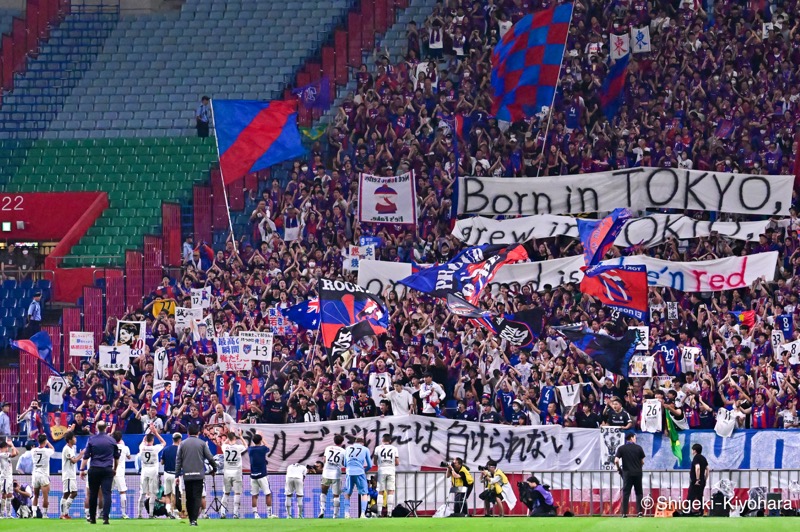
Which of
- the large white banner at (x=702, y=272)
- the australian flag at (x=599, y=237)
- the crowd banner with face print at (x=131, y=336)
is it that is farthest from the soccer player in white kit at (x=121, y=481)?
the australian flag at (x=599, y=237)

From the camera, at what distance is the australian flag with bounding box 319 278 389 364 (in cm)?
3316

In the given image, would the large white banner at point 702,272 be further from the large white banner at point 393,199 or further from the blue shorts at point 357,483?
the blue shorts at point 357,483

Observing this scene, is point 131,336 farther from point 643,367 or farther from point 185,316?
point 643,367

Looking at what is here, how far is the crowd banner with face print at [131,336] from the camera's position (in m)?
36.2

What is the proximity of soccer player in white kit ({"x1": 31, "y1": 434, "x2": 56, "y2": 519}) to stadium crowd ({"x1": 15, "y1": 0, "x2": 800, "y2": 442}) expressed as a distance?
3.89 meters

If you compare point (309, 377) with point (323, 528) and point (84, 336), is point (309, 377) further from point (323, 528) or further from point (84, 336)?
point (323, 528)

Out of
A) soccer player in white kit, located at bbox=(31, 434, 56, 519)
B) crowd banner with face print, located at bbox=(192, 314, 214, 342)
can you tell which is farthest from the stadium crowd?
soccer player in white kit, located at bbox=(31, 434, 56, 519)

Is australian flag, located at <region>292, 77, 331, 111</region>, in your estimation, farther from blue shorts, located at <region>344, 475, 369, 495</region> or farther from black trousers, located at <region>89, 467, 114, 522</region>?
black trousers, located at <region>89, 467, 114, 522</region>

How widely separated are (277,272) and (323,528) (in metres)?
13.8

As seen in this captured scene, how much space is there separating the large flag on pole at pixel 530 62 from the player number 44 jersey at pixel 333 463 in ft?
40.7

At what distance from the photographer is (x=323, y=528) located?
24422mm

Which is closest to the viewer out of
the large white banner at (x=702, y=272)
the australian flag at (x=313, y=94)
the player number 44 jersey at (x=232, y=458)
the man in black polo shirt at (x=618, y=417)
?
the player number 44 jersey at (x=232, y=458)

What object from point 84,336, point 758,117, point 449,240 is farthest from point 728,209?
point 84,336

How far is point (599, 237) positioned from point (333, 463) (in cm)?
841
